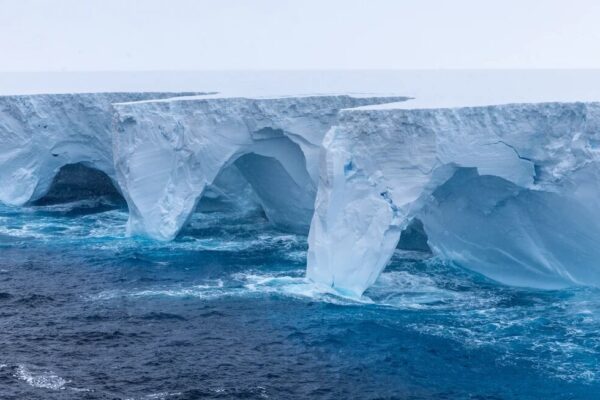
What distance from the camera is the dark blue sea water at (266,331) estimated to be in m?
11.1

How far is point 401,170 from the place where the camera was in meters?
15.3

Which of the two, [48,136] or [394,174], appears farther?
[48,136]

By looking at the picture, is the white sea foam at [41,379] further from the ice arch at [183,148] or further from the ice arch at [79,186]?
the ice arch at [79,186]

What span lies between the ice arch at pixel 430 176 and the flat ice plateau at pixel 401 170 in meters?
0.02

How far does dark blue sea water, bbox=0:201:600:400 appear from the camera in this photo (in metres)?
11.1

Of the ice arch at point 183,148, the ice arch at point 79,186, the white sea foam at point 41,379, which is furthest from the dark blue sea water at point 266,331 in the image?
the ice arch at point 79,186

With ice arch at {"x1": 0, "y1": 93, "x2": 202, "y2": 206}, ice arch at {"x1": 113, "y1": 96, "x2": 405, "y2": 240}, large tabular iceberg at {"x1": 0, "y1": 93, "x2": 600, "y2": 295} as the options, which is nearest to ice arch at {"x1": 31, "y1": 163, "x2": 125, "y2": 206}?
ice arch at {"x1": 0, "y1": 93, "x2": 202, "y2": 206}

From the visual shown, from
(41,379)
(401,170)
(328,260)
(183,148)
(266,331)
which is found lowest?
(41,379)

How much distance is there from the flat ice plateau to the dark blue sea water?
0.75m

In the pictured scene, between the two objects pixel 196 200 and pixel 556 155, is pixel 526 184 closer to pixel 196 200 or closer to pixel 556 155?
pixel 556 155

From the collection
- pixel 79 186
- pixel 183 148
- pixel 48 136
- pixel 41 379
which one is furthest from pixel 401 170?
pixel 79 186

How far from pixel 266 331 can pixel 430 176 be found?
4.52 meters

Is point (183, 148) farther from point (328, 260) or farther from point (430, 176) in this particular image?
point (430, 176)

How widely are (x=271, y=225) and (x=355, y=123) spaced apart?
6550 mm
